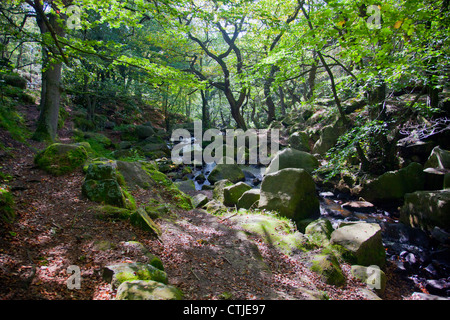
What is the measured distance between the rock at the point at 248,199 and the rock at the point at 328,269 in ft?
11.8

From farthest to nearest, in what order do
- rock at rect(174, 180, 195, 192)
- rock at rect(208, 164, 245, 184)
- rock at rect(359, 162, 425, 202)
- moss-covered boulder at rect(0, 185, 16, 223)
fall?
rock at rect(208, 164, 245, 184)
rock at rect(174, 180, 195, 192)
rock at rect(359, 162, 425, 202)
moss-covered boulder at rect(0, 185, 16, 223)

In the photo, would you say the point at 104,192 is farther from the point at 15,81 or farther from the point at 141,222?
the point at 15,81

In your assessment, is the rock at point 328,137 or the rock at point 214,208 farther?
the rock at point 328,137

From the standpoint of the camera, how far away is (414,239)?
6.70m

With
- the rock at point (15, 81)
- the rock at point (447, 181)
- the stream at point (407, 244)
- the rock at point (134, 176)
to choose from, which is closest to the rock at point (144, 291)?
the rock at point (134, 176)

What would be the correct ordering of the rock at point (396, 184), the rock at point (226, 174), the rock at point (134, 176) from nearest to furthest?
the rock at point (134, 176) < the rock at point (396, 184) < the rock at point (226, 174)

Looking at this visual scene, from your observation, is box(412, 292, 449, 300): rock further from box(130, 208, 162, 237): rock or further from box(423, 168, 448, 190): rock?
box(130, 208, 162, 237): rock

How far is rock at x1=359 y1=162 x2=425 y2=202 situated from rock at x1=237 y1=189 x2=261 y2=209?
14.6ft

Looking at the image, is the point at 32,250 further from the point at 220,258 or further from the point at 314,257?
the point at 314,257

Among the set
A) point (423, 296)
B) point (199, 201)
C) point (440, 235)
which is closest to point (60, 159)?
point (199, 201)

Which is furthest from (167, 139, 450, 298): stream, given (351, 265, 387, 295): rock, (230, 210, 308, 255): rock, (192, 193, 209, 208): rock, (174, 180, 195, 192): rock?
(174, 180, 195, 192): rock

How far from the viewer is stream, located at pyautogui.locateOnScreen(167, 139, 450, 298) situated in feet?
17.5

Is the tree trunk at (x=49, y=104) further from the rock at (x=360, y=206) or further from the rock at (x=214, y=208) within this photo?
the rock at (x=360, y=206)

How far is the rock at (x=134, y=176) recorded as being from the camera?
7.28m
